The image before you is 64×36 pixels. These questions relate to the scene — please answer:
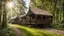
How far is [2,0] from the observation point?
22938 millimetres

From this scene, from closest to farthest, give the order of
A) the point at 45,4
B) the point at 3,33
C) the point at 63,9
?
the point at 3,33, the point at 63,9, the point at 45,4

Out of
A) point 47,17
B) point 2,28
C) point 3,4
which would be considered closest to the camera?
point 2,28

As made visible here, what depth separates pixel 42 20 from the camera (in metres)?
31.8

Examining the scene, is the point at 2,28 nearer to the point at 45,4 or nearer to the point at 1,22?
the point at 1,22

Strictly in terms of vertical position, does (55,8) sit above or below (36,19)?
above

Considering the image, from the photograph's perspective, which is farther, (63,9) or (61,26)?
(61,26)

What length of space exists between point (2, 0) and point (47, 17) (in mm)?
13910

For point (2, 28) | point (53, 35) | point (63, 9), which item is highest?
point (63, 9)

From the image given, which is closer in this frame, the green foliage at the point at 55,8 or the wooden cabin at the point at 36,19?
the wooden cabin at the point at 36,19

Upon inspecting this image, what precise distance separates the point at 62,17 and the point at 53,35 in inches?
445

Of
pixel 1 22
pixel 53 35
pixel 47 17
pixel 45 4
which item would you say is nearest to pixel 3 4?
pixel 1 22

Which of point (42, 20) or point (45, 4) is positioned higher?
point (45, 4)

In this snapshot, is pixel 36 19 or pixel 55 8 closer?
pixel 36 19

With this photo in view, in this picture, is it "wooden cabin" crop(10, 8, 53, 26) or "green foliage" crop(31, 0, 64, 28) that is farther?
"green foliage" crop(31, 0, 64, 28)
